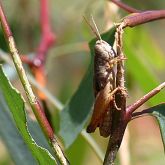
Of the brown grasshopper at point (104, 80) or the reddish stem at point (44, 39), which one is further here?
the reddish stem at point (44, 39)

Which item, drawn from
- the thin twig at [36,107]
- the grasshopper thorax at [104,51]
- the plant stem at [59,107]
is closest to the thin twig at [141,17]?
the grasshopper thorax at [104,51]

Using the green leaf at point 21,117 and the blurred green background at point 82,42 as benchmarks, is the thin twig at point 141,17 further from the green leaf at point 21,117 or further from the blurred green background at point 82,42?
the blurred green background at point 82,42

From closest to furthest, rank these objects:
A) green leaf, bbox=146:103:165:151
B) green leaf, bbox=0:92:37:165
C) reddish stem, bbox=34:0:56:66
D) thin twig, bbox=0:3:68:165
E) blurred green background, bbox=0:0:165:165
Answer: thin twig, bbox=0:3:68:165 < green leaf, bbox=146:103:165:151 < green leaf, bbox=0:92:37:165 < reddish stem, bbox=34:0:56:66 < blurred green background, bbox=0:0:165:165

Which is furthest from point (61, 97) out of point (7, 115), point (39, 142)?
point (39, 142)

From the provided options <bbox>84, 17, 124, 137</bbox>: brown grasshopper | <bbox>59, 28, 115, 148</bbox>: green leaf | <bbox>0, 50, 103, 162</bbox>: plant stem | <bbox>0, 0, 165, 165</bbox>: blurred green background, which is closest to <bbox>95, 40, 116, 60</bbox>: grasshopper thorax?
<bbox>84, 17, 124, 137</bbox>: brown grasshopper

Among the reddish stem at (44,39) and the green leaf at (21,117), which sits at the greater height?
the reddish stem at (44,39)

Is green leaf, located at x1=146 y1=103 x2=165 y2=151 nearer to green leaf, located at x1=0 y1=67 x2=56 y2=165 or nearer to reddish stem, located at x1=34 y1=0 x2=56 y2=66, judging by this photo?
green leaf, located at x1=0 y1=67 x2=56 y2=165

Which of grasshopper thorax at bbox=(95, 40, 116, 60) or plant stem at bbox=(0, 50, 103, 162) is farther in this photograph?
plant stem at bbox=(0, 50, 103, 162)

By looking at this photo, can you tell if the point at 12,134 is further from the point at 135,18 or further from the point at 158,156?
the point at 158,156
